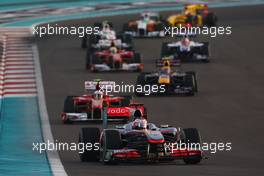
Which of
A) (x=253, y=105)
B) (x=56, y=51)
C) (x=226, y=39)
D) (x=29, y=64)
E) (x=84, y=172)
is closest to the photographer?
(x=84, y=172)

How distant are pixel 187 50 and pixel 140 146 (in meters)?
23.6

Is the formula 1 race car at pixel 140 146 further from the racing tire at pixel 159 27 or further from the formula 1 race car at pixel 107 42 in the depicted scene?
the racing tire at pixel 159 27

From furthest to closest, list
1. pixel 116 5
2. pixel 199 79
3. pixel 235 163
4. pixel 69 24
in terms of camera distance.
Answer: pixel 116 5, pixel 69 24, pixel 199 79, pixel 235 163

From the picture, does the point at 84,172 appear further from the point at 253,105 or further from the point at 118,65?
the point at 118,65

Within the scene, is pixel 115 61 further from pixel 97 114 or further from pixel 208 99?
pixel 97 114

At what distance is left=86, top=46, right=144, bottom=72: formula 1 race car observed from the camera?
46838 millimetres

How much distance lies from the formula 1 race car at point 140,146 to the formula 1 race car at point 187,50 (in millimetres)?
22129

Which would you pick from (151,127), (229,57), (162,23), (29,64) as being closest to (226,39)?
(162,23)

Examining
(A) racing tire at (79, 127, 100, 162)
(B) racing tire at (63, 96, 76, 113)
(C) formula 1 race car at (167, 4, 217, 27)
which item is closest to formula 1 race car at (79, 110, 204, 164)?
(A) racing tire at (79, 127, 100, 162)

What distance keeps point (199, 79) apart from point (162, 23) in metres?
15.4

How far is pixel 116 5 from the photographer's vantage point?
250 ft

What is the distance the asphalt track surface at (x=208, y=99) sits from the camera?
84.6 feet

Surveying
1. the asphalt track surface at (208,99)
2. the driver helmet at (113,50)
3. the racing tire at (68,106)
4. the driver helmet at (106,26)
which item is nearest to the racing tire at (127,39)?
the asphalt track surface at (208,99)

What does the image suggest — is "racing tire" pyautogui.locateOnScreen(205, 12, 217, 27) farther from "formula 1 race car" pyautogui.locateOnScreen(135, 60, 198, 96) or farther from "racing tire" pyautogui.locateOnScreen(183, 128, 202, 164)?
"racing tire" pyautogui.locateOnScreen(183, 128, 202, 164)
